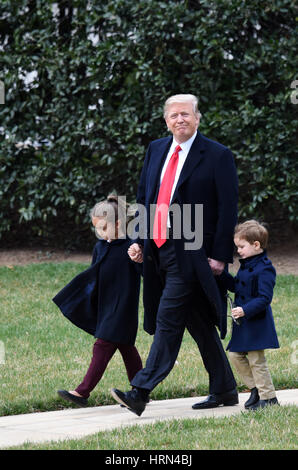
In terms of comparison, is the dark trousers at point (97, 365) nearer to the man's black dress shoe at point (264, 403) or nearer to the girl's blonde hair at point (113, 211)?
the girl's blonde hair at point (113, 211)

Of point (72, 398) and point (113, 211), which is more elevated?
point (113, 211)

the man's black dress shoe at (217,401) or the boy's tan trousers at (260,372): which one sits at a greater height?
the boy's tan trousers at (260,372)

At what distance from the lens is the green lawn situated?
5.79 meters

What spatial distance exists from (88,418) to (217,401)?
866 mm

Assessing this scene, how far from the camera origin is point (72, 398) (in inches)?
211

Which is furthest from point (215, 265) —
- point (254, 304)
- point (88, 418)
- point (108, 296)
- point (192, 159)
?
point (88, 418)

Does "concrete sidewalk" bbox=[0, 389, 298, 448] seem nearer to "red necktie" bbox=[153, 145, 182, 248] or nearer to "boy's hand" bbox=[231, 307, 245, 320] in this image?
"boy's hand" bbox=[231, 307, 245, 320]

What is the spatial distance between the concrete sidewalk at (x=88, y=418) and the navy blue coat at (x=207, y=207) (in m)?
0.62

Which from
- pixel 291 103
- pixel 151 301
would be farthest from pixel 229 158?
pixel 291 103

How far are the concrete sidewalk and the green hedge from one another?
5407mm

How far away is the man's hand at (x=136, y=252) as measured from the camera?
5.28 meters

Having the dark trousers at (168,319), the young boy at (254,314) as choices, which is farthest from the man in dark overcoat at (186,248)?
the young boy at (254,314)

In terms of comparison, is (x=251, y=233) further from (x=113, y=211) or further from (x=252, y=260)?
(x=113, y=211)
